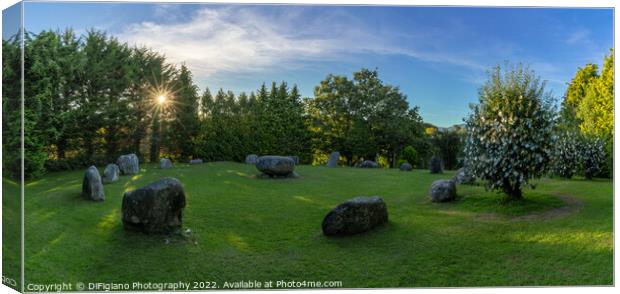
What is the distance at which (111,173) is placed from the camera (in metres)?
8.05

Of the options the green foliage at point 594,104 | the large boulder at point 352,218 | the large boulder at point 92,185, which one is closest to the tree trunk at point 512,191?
the green foliage at point 594,104

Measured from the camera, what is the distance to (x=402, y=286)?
699cm

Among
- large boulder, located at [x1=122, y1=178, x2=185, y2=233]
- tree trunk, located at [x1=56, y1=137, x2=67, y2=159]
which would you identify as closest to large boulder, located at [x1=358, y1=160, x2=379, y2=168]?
large boulder, located at [x1=122, y1=178, x2=185, y2=233]

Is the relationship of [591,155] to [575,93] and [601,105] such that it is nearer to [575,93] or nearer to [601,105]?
[601,105]

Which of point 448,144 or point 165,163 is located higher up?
point 448,144

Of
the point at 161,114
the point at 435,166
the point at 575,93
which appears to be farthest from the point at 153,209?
the point at 575,93

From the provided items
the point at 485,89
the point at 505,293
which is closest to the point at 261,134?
the point at 485,89

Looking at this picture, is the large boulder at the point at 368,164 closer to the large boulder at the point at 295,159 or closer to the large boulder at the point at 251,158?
the large boulder at the point at 295,159

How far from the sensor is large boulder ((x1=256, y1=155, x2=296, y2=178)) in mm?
9203

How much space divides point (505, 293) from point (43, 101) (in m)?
8.24

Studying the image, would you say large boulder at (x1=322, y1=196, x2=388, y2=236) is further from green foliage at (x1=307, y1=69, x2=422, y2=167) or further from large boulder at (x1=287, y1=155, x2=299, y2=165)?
large boulder at (x1=287, y1=155, x2=299, y2=165)

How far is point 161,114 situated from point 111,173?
4.68 feet

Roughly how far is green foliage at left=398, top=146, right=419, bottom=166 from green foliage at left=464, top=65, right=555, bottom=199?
50.2 inches

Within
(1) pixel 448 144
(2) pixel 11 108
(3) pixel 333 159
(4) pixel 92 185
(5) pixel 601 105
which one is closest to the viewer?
(2) pixel 11 108
